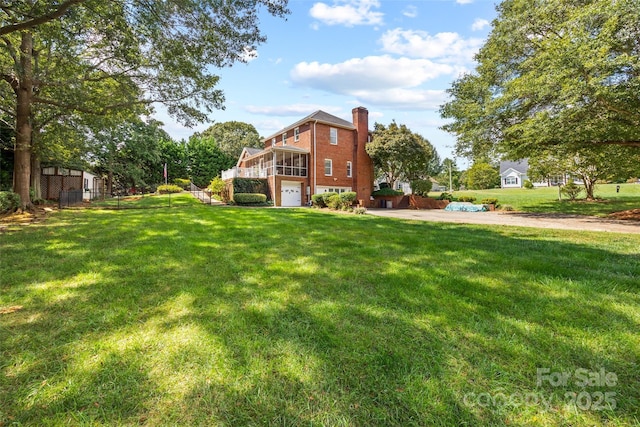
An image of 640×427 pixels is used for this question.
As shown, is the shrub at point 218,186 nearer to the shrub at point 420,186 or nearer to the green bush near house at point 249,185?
the green bush near house at point 249,185

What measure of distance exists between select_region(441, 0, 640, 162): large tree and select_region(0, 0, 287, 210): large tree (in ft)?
36.9

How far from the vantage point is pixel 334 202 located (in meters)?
19.2

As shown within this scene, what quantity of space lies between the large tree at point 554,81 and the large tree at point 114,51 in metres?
11.2

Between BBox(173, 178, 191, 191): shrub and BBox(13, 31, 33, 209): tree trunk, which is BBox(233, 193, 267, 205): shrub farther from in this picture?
BBox(173, 178, 191, 191): shrub

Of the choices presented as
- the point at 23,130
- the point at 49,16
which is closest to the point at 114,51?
the point at 49,16

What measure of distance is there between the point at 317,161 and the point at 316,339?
75.3ft

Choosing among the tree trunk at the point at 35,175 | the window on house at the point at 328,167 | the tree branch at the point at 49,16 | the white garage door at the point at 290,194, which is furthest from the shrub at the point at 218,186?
the tree branch at the point at 49,16

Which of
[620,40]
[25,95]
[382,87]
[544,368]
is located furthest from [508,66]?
[25,95]

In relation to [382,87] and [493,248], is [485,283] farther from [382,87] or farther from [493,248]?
[382,87]

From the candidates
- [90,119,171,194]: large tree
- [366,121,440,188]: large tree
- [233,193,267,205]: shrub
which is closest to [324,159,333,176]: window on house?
[366,121,440,188]: large tree

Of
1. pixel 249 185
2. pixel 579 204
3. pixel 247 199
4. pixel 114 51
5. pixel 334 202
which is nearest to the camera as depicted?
pixel 114 51

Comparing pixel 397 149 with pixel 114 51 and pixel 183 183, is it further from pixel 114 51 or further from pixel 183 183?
pixel 183 183

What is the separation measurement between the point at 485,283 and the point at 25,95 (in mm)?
17862

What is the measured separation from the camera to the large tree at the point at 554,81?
1018cm
